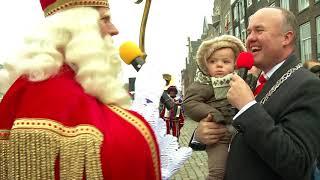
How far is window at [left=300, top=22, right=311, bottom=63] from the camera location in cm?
2823

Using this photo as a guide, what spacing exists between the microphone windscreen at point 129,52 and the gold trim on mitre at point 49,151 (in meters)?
0.50

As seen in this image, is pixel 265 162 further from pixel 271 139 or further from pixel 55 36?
pixel 55 36

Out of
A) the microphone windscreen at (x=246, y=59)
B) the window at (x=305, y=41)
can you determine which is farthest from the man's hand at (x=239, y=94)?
the window at (x=305, y=41)

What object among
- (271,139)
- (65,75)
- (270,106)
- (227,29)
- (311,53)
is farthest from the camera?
(227,29)

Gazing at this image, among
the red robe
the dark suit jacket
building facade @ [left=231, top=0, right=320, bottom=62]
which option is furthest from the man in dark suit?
building facade @ [left=231, top=0, right=320, bottom=62]

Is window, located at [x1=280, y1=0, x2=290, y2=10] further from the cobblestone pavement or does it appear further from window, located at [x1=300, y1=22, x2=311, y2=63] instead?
the cobblestone pavement

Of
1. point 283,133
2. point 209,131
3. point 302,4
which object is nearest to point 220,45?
point 209,131

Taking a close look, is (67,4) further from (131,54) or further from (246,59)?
(246,59)

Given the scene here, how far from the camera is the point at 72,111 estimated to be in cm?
195

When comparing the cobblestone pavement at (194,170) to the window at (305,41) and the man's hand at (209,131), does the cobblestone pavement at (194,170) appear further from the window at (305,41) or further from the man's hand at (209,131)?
the window at (305,41)

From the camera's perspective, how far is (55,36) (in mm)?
2068

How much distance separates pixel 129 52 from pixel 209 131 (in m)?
1.09

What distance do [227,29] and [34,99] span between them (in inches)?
2341

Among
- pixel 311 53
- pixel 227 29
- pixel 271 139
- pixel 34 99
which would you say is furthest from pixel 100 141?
pixel 227 29
